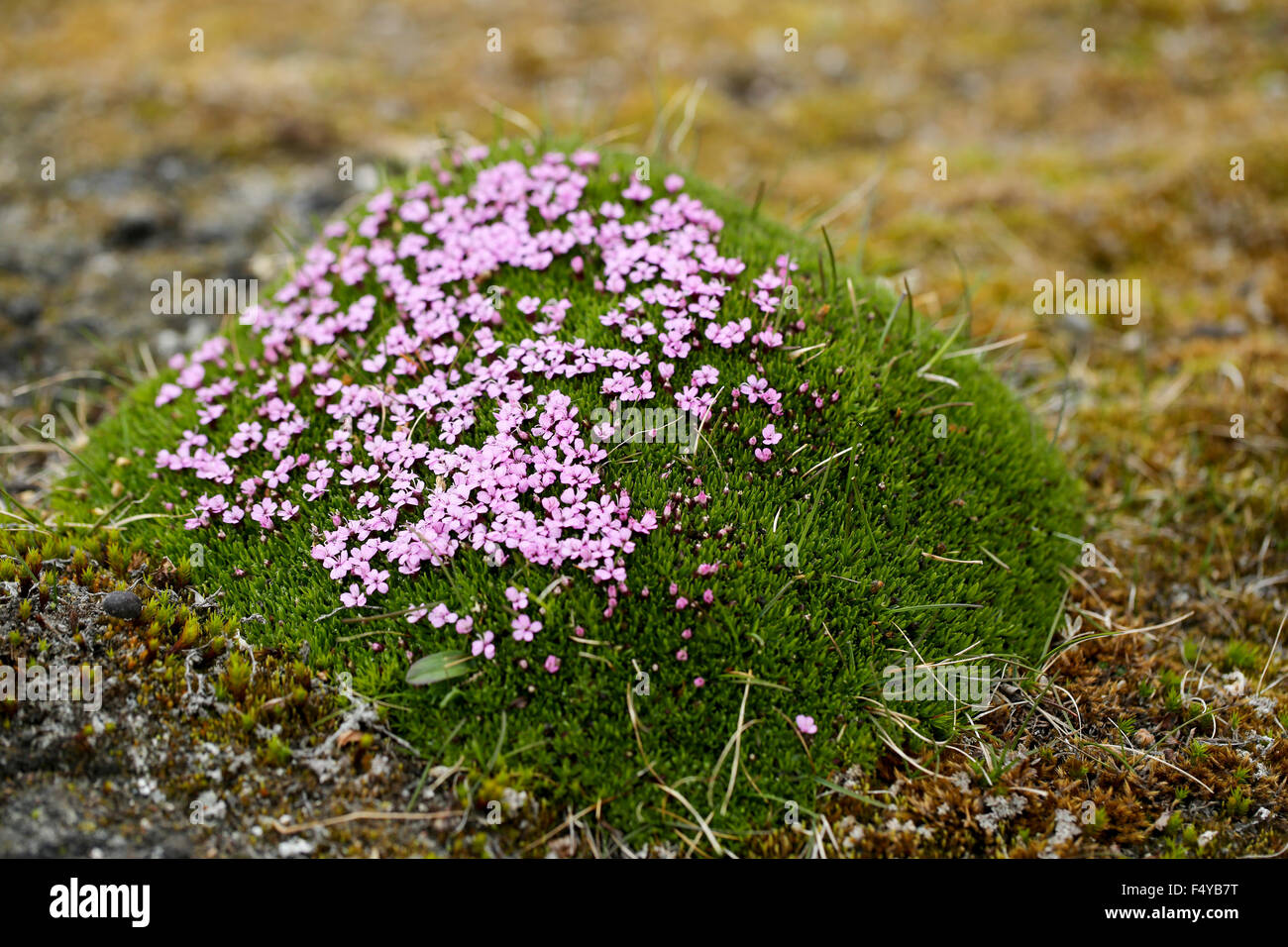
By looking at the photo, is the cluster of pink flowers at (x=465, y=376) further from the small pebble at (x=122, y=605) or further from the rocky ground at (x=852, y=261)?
the rocky ground at (x=852, y=261)

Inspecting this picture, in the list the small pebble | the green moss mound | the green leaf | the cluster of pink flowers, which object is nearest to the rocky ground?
the small pebble

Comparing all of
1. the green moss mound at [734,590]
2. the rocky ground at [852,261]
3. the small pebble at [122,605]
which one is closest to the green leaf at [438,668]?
the green moss mound at [734,590]

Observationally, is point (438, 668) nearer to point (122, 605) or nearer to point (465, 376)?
point (122, 605)

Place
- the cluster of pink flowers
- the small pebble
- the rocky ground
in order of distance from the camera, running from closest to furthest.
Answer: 1. the rocky ground
2. the small pebble
3. the cluster of pink flowers

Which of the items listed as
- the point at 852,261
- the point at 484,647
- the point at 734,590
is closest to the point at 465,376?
the point at 484,647

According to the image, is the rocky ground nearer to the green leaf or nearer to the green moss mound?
the green moss mound

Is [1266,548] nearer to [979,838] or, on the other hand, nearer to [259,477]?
[979,838]
